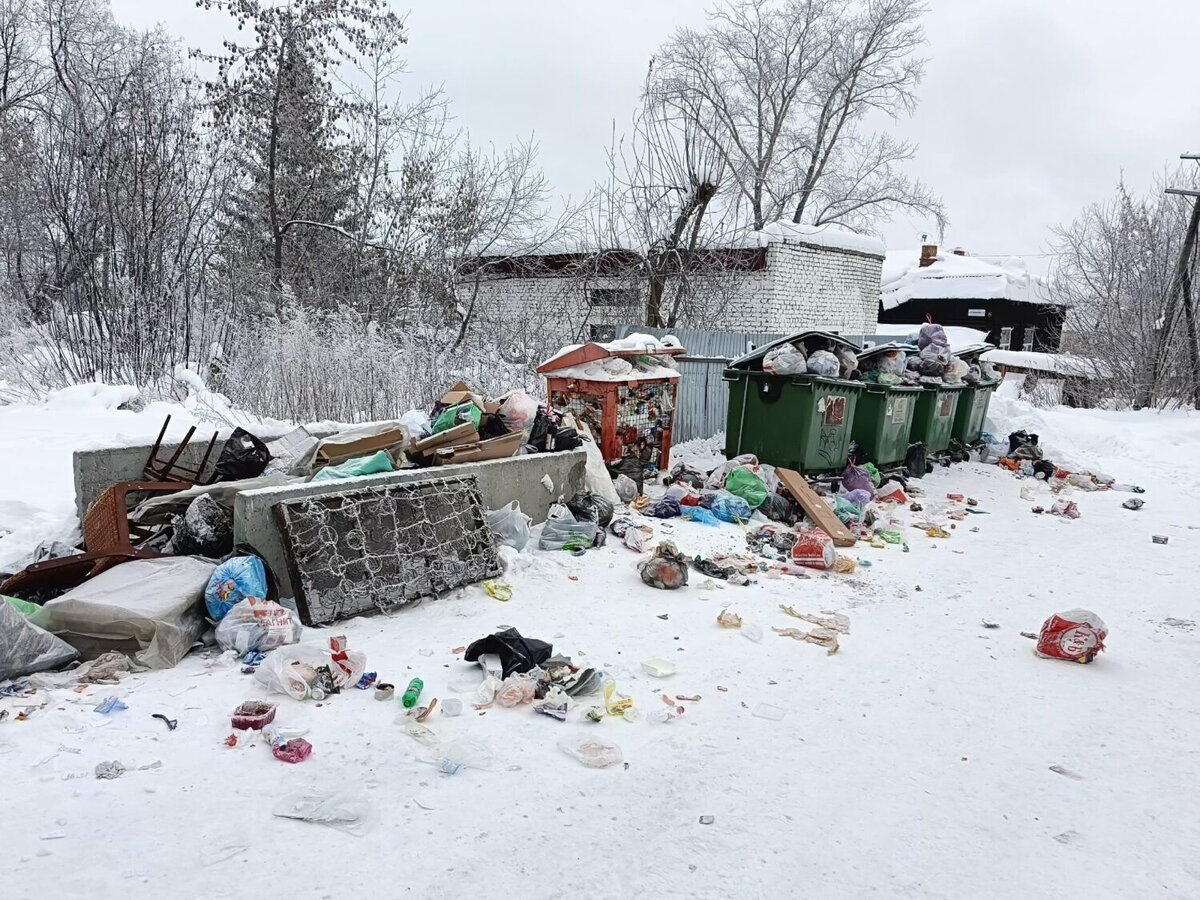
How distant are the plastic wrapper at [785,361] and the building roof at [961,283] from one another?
24.0 meters

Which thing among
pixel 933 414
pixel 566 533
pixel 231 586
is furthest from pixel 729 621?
pixel 933 414

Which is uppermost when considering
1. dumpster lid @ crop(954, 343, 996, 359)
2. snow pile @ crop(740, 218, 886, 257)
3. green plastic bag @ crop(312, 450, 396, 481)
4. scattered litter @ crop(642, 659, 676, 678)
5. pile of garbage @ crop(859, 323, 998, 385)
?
snow pile @ crop(740, 218, 886, 257)

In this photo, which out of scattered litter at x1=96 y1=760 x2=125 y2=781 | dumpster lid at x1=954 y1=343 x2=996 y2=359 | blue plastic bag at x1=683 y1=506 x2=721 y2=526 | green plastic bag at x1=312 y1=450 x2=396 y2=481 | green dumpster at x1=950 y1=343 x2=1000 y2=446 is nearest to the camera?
scattered litter at x1=96 y1=760 x2=125 y2=781

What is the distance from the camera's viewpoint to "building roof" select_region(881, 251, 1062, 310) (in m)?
28.8

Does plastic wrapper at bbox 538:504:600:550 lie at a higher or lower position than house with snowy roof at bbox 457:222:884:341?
lower

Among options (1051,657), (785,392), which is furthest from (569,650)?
(785,392)

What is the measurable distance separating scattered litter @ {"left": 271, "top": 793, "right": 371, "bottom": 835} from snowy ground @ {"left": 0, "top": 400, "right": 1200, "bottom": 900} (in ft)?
0.12

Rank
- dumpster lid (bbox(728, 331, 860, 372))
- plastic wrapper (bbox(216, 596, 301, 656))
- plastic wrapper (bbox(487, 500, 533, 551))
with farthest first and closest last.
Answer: dumpster lid (bbox(728, 331, 860, 372)) → plastic wrapper (bbox(487, 500, 533, 551)) → plastic wrapper (bbox(216, 596, 301, 656))

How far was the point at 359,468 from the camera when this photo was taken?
450 centimetres

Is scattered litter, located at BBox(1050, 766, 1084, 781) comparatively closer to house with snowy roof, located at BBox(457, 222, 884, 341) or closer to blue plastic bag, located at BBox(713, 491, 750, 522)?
blue plastic bag, located at BBox(713, 491, 750, 522)

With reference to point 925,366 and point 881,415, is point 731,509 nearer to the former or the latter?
point 881,415

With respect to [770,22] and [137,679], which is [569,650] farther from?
[770,22]

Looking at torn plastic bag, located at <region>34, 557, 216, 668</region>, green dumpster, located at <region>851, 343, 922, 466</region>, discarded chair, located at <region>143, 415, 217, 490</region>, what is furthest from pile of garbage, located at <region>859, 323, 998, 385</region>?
torn plastic bag, located at <region>34, 557, 216, 668</region>

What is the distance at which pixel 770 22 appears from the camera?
963 inches
